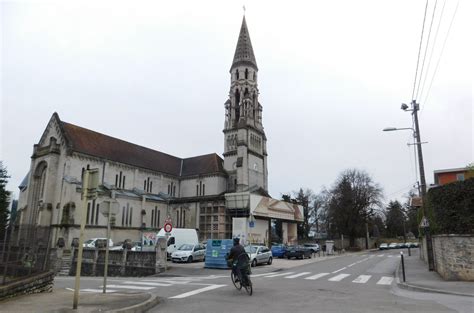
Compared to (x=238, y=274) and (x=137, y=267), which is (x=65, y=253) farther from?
(x=238, y=274)

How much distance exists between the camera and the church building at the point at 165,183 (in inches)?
1629

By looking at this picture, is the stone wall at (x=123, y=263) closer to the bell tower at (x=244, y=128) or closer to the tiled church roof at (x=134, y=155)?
the tiled church roof at (x=134, y=155)

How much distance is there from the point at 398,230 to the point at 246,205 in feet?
194

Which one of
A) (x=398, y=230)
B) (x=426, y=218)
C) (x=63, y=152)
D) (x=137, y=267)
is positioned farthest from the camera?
(x=398, y=230)

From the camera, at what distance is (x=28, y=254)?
1091 cm

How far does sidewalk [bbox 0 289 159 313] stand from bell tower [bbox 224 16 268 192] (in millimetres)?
42587

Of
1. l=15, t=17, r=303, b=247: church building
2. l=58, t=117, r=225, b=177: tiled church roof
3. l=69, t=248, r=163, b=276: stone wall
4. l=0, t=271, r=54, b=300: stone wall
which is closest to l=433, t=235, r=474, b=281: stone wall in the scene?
l=0, t=271, r=54, b=300: stone wall

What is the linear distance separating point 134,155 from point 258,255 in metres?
33.1

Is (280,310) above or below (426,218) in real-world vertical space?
below

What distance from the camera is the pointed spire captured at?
196 ft

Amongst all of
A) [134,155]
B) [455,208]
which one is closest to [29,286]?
[455,208]

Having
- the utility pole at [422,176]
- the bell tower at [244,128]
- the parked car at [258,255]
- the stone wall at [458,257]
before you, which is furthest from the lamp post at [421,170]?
the bell tower at [244,128]

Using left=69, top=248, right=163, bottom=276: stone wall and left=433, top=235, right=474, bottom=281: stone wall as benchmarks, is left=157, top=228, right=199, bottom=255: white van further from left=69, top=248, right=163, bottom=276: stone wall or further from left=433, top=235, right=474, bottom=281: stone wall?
left=433, top=235, right=474, bottom=281: stone wall

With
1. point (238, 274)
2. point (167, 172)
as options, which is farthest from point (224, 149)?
point (238, 274)
